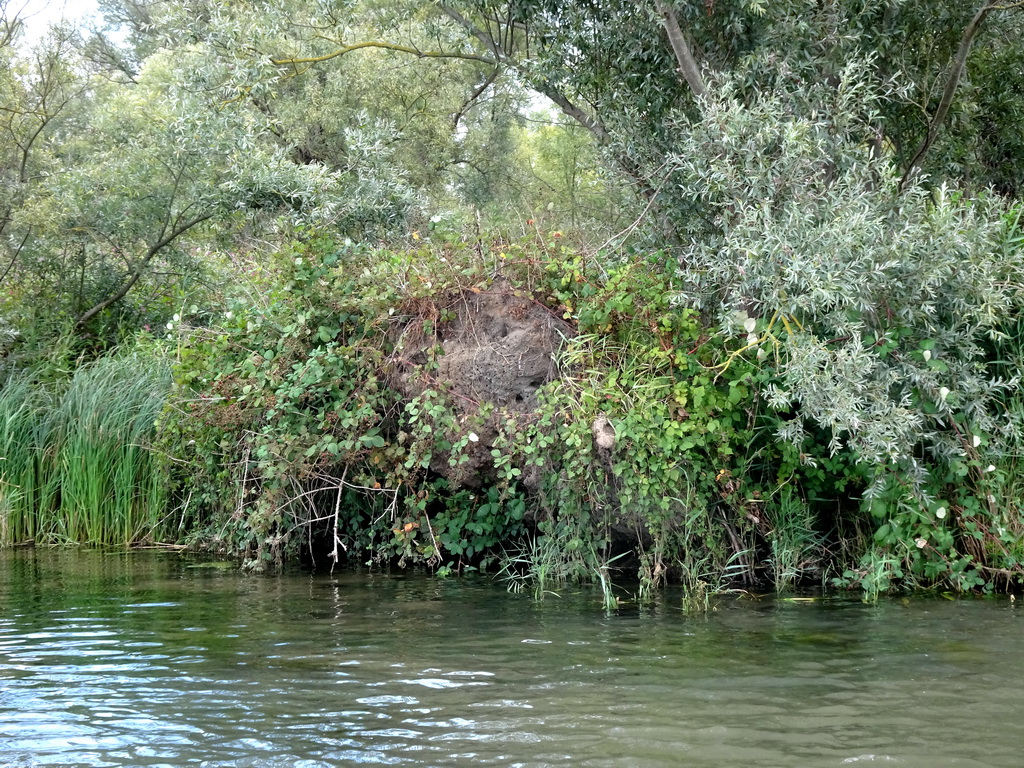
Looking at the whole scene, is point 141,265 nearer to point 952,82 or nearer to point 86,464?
point 86,464

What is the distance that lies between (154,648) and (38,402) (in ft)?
20.7

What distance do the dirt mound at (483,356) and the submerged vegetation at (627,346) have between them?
3 centimetres

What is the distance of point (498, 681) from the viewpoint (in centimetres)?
542

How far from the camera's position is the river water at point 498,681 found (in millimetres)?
4406

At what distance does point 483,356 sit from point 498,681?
372 centimetres

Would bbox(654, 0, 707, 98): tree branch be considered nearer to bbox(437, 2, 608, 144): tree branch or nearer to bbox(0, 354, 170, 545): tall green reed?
bbox(437, 2, 608, 144): tree branch

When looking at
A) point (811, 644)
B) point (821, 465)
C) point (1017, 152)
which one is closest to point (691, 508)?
point (821, 465)

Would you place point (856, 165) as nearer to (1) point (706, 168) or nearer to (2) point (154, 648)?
(1) point (706, 168)

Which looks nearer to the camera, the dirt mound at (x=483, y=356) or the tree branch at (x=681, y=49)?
the tree branch at (x=681, y=49)

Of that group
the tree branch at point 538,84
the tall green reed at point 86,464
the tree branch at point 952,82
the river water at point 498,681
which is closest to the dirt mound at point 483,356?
the river water at point 498,681

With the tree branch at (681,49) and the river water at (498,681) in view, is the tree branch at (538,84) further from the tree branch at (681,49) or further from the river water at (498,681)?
the river water at (498,681)

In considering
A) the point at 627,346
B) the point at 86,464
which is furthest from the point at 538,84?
the point at 86,464


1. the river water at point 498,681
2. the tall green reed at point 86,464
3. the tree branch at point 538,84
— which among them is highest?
the tree branch at point 538,84

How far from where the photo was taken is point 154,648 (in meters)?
6.29
